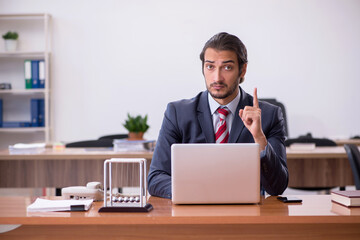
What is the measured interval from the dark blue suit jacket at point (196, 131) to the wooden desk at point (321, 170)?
1.27m

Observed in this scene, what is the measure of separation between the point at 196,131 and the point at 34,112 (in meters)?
4.07

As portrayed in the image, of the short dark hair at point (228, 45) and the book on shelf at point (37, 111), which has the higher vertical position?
the short dark hair at point (228, 45)

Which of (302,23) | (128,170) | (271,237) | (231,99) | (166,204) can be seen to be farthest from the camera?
(302,23)

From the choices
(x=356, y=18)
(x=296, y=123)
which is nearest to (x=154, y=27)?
(x=296, y=123)

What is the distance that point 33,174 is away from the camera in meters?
3.45

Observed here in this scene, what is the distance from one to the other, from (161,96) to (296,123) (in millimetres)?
1717

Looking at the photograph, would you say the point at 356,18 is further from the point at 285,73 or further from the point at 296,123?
the point at 296,123

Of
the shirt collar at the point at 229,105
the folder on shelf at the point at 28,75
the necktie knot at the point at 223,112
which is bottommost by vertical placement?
the necktie knot at the point at 223,112

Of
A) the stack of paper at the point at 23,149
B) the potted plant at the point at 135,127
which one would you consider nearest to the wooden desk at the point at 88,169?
the stack of paper at the point at 23,149

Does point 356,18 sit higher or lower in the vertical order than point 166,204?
higher

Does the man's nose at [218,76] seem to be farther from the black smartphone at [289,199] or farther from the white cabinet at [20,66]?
the white cabinet at [20,66]

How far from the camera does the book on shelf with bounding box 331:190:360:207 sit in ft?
5.46

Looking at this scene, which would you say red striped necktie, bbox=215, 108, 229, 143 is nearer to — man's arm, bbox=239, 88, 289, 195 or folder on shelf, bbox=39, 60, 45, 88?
man's arm, bbox=239, 88, 289, 195

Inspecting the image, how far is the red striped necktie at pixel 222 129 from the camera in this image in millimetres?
2207
